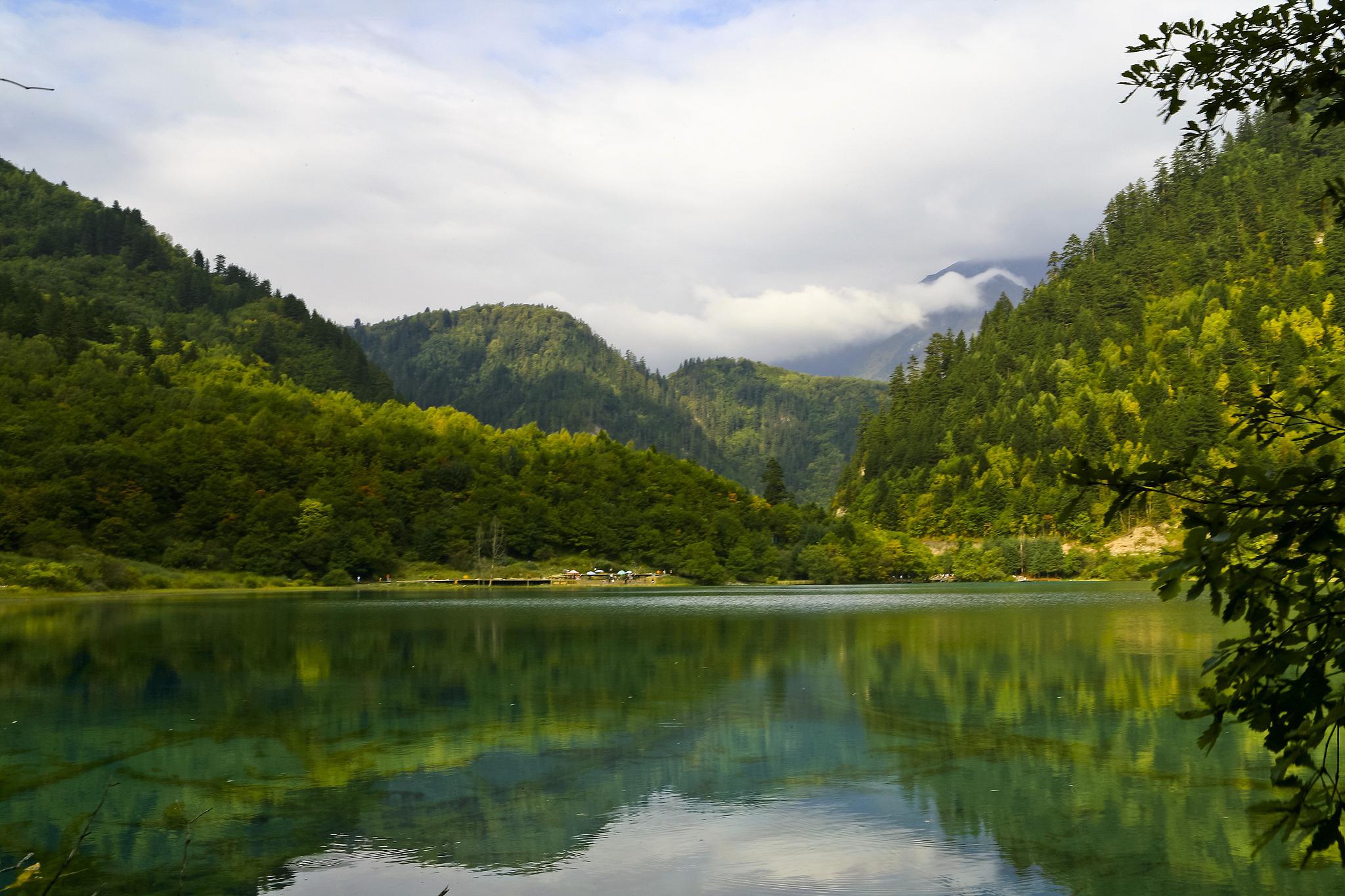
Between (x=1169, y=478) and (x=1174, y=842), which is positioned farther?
(x=1174, y=842)

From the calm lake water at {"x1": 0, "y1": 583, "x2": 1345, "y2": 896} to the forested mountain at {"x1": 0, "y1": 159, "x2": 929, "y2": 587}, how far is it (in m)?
74.0

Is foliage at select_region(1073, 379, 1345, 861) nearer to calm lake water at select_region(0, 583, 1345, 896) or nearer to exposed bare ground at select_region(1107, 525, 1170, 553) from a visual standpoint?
calm lake water at select_region(0, 583, 1345, 896)

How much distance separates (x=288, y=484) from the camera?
134 m

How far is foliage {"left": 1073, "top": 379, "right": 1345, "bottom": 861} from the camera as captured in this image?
4664 millimetres

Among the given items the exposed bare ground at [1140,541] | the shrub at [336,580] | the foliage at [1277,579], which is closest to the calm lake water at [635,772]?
the foliage at [1277,579]

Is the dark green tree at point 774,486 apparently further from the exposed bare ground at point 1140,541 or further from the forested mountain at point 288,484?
the exposed bare ground at point 1140,541

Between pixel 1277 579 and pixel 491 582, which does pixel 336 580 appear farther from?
pixel 1277 579

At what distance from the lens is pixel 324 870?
41.1ft

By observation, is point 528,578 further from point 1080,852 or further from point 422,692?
point 1080,852

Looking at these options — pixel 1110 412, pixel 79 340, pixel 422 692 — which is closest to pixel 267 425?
pixel 79 340

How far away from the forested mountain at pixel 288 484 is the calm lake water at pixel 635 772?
74.0 m

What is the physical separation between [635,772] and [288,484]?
126 meters

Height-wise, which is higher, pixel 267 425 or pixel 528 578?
pixel 267 425

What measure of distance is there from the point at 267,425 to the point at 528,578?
4187cm
